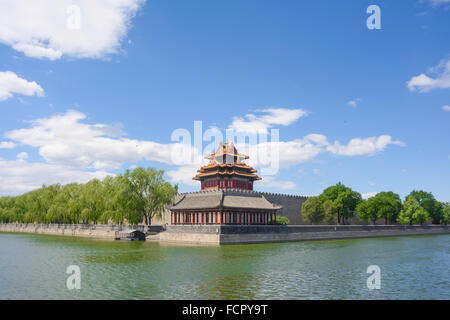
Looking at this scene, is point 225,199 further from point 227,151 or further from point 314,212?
point 314,212

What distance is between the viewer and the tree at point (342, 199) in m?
79.4

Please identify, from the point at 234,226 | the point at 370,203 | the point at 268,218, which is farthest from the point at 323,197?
the point at 234,226

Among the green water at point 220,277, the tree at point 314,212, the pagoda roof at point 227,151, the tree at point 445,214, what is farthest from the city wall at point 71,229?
the tree at point 445,214

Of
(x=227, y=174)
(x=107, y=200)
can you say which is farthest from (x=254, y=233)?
(x=107, y=200)

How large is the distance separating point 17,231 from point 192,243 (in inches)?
2247

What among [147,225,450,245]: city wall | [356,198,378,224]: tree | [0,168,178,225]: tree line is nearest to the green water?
[147,225,450,245]: city wall

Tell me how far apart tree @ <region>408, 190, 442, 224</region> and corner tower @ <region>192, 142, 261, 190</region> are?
4513cm

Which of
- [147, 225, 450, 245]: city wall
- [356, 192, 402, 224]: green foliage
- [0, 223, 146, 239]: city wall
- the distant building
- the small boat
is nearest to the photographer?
[147, 225, 450, 245]: city wall

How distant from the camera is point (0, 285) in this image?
69.3 ft

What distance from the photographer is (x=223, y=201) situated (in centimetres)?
5591

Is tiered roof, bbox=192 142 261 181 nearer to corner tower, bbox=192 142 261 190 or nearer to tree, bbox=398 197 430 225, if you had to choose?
corner tower, bbox=192 142 261 190

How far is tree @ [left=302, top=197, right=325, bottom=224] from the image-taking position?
7456cm

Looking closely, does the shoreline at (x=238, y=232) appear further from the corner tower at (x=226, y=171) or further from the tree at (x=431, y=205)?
the corner tower at (x=226, y=171)
